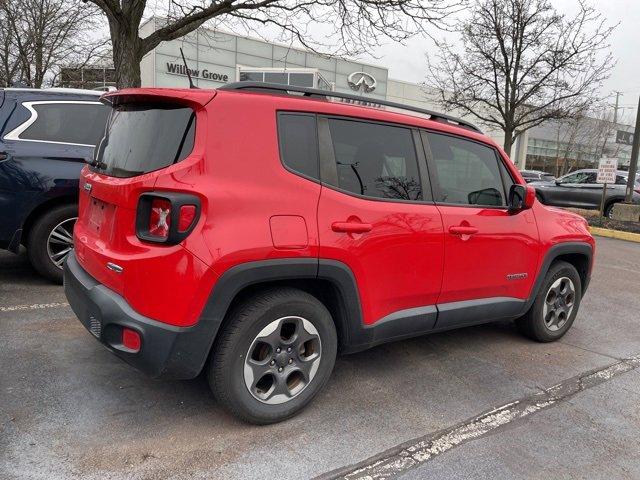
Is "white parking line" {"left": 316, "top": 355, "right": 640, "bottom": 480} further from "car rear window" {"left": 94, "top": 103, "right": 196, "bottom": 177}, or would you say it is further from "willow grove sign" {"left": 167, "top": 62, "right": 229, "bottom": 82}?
"willow grove sign" {"left": 167, "top": 62, "right": 229, "bottom": 82}

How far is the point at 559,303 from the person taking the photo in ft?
14.7

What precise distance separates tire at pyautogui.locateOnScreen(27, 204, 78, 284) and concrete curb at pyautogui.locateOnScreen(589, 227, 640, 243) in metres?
11.3

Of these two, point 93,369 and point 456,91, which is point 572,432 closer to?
point 93,369

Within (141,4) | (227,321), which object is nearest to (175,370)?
→ (227,321)

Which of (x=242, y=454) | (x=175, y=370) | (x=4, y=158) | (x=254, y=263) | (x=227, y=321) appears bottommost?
(x=242, y=454)

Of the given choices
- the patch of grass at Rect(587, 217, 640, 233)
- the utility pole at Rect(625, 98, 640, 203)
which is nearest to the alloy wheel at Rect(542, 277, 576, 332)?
the patch of grass at Rect(587, 217, 640, 233)

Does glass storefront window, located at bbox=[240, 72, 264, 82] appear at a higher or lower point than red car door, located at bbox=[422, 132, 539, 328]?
higher

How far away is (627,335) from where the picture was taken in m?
4.84

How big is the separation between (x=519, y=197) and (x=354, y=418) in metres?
2.04

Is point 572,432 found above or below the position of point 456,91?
below

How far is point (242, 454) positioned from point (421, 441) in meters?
0.97

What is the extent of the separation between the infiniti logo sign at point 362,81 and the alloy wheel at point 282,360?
103ft

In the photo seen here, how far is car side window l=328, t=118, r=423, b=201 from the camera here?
9.91 feet

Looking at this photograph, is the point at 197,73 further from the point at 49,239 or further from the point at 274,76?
the point at 49,239
